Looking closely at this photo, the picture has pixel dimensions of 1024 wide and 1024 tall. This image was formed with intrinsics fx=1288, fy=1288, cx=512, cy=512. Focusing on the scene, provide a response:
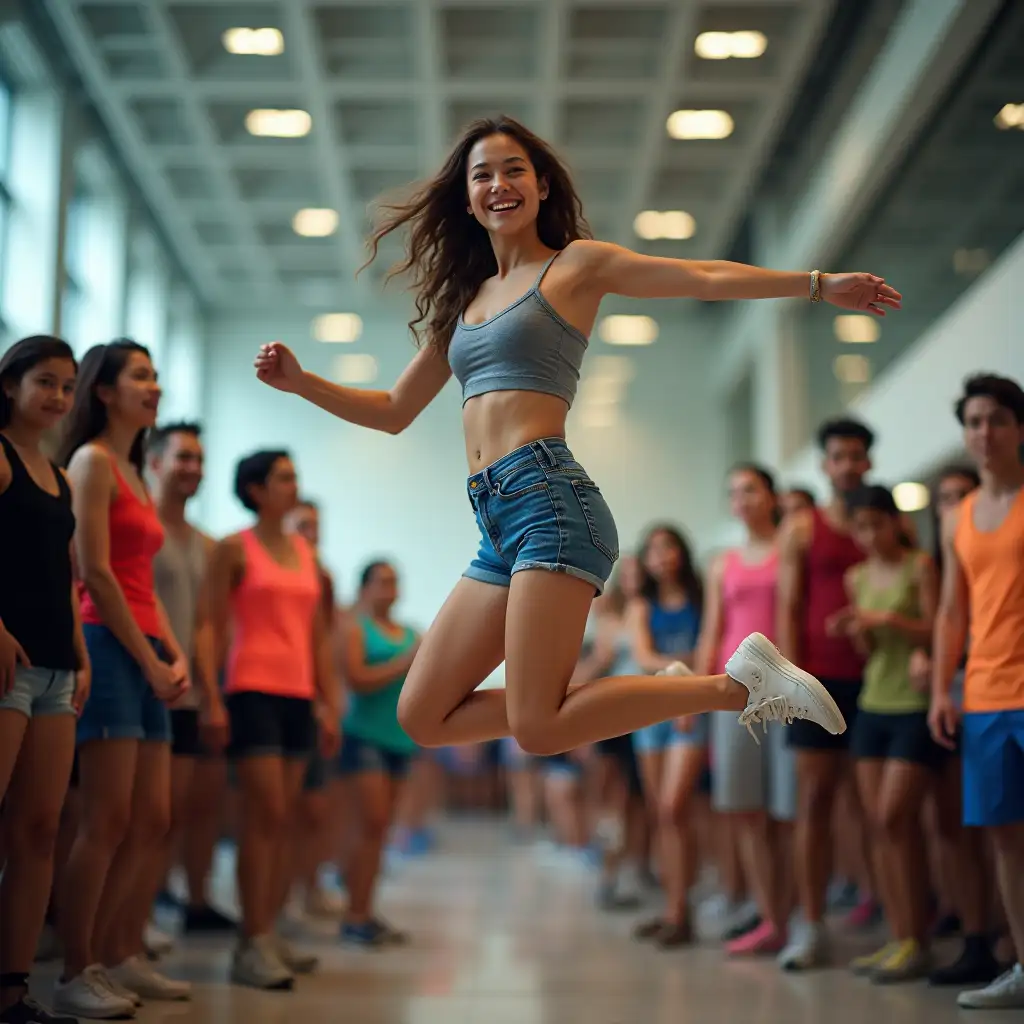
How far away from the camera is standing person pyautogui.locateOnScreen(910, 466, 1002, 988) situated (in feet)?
A: 13.1

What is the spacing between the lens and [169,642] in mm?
3812

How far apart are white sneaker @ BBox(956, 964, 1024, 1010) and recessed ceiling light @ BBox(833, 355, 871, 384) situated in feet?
20.9

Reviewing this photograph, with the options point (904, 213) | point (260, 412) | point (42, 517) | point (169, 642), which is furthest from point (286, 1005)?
point (260, 412)

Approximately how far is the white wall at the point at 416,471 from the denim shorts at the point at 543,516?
12.5m

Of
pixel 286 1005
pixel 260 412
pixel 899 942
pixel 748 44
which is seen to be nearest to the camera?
pixel 286 1005

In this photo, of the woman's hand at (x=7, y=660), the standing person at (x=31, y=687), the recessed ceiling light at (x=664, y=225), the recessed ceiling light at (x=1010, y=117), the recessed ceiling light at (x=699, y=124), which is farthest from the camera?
the recessed ceiling light at (x=664, y=225)

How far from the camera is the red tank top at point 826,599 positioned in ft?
15.4

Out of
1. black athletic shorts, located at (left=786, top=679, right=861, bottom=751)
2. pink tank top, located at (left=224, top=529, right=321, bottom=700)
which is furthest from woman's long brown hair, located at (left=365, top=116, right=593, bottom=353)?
black athletic shorts, located at (left=786, top=679, right=861, bottom=751)

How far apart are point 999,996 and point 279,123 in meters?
9.49

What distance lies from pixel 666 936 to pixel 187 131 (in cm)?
880

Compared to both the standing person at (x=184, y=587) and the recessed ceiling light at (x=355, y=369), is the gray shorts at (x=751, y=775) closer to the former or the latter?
the standing person at (x=184, y=587)

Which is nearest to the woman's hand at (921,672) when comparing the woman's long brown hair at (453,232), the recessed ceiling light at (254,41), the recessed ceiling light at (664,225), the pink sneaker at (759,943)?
the pink sneaker at (759,943)

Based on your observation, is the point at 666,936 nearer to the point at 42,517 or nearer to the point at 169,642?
the point at 169,642

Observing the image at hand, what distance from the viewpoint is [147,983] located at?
3730mm
